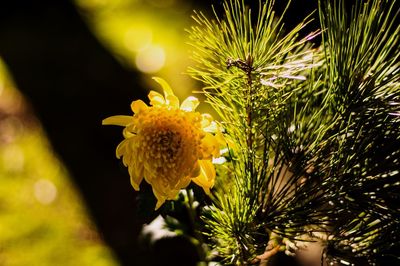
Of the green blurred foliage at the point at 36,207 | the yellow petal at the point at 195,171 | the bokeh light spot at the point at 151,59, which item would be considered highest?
the bokeh light spot at the point at 151,59

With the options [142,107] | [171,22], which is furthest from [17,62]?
[142,107]

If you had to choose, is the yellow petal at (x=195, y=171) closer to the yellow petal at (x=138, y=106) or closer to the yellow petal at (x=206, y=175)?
the yellow petal at (x=206, y=175)

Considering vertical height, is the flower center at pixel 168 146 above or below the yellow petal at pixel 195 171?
above

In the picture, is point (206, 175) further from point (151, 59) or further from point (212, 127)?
point (151, 59)

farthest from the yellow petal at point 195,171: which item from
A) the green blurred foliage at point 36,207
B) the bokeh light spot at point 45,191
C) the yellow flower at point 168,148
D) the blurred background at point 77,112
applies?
the bokeh light spot at point 45,191

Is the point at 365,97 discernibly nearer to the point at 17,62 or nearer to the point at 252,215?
the point at 252,215

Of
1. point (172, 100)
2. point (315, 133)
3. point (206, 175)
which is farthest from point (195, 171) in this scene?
point (315, 133)

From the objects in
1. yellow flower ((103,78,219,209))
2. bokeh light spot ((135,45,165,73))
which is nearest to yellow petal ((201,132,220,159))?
yellow flower ((103,78,219,209))
